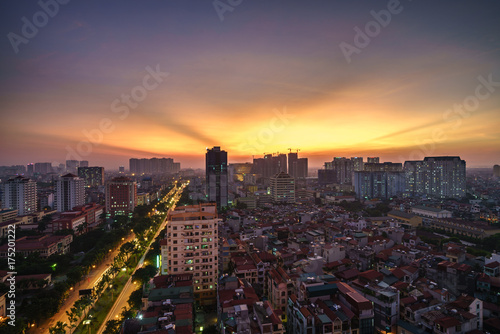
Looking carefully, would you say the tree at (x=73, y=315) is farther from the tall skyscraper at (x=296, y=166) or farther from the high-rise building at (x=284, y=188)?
the tall skyscraper at (x=296, y=166)

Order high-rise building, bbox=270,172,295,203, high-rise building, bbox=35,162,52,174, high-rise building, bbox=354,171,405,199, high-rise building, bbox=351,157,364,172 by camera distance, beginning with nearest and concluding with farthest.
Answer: high-rise building, bbox=270,172,295,203 → high-rise building, bbox=354,171,405,199 → high-rise building, bbox=351,157,364,172 → high-rise building, bbox=35,162,52,174

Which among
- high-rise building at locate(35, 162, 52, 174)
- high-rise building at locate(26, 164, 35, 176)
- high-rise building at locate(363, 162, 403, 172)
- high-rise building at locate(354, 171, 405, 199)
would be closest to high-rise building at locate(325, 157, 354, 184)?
high-rise building at locate(363, 162, 403, 172)

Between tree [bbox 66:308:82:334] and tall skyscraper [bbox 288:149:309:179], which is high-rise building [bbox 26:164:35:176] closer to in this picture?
tall skyscraper [bbox 288:149:309:179]

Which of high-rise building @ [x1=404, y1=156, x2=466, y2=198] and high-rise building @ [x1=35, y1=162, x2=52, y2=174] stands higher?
high-rise building @ [x1=35, y1=162, x2=52, y2=174]

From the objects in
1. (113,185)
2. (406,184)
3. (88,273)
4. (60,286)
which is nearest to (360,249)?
(60,286)

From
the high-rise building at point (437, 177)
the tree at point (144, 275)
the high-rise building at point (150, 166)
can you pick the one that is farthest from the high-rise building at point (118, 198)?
the high-rise building at point (150, 166)

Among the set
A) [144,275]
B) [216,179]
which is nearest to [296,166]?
[216,179]
